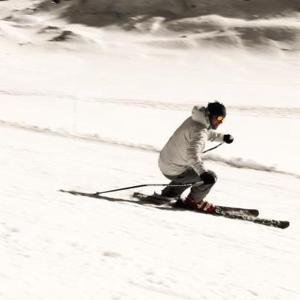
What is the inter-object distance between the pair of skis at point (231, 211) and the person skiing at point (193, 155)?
7 cm

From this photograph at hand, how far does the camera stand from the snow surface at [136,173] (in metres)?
4.81

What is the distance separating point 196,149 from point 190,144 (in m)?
0.11

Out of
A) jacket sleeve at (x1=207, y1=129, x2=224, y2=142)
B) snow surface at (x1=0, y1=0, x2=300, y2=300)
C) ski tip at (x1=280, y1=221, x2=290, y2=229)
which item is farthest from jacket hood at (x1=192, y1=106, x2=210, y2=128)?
ski tip at (x1=280, y1=221, x2=290, y2=229)

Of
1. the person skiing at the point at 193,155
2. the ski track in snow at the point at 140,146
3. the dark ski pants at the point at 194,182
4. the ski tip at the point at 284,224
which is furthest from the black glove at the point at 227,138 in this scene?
the ski track in snow at the point at 140,146

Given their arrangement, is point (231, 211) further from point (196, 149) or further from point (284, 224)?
point (196, 149)

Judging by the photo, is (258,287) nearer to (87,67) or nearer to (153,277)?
(153,277)

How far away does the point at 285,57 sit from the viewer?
32.5 meters

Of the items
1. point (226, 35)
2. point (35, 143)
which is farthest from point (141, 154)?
point (226, 35)

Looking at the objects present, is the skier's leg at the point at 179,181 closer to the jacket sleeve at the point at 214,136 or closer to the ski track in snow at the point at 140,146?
the jacket sleeve at the point at 214,136

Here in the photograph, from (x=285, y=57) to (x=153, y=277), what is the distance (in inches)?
1156

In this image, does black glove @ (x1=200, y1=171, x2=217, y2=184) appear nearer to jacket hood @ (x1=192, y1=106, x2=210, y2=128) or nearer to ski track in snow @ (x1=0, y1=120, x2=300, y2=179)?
jacket hood @ (x1=192, y1=106, x2=210, y2=128)

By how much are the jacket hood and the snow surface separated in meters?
1.14

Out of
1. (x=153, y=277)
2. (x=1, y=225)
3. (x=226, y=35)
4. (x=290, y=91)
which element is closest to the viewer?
(x=153, y=277)

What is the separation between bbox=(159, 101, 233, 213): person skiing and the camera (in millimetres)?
6664
